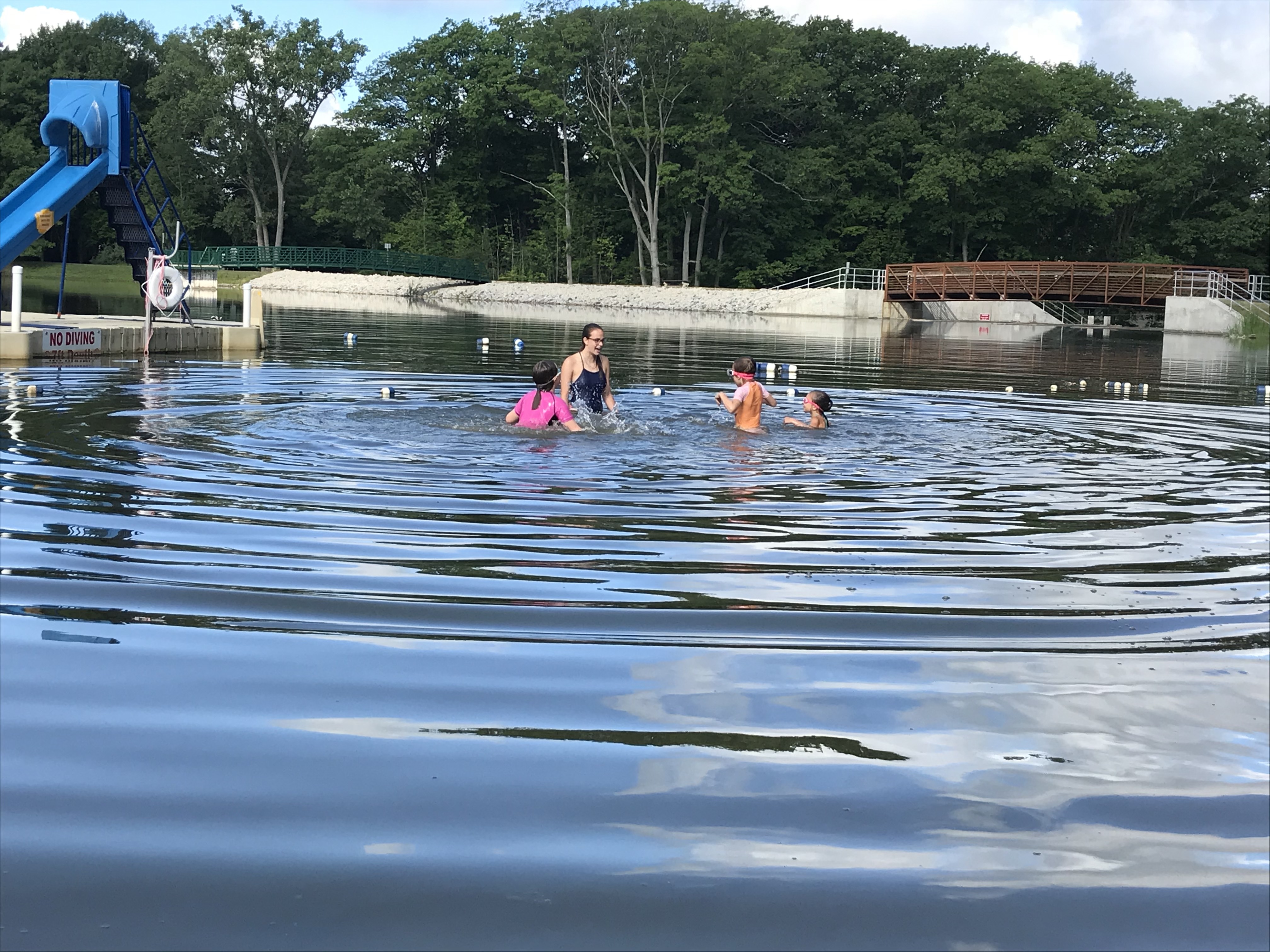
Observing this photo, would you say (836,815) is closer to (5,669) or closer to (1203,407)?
(5,669)

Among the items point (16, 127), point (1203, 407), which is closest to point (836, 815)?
point (1203, 407)

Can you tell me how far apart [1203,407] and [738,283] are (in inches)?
2054

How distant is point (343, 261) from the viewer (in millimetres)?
76250

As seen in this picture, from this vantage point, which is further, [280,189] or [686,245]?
[280,189]

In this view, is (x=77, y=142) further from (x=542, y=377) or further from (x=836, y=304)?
(x=836, y=304)

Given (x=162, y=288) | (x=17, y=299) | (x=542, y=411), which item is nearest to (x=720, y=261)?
(x=162, y=288)

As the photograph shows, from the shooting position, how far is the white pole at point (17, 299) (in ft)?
62.7

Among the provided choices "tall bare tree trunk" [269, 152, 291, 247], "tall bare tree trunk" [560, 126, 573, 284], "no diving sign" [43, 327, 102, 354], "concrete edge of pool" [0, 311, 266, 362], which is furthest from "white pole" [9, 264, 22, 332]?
"tall bare tree trunk" [269, 152, 291, 247]

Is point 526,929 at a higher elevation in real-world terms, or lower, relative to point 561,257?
lower

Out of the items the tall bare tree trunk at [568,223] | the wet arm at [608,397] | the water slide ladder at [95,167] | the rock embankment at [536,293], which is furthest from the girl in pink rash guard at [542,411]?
the tall bare tree trunk at [568,223]

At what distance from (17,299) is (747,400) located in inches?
465

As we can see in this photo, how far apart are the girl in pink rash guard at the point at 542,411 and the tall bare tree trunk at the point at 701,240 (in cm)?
5321

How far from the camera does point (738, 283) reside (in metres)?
70.1

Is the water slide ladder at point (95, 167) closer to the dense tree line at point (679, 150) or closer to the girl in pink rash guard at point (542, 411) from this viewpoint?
the girl in pink rash guard at point (542, 411)
